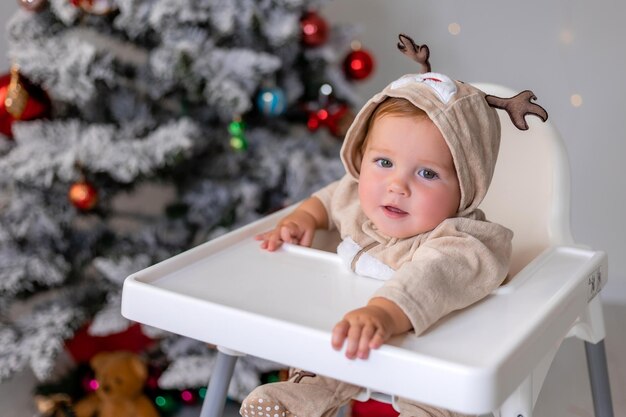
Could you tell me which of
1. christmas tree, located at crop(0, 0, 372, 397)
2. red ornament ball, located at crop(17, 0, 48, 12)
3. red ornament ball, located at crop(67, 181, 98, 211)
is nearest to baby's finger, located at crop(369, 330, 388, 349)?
christmas tree, located at crop(0, 0, 372, 397)

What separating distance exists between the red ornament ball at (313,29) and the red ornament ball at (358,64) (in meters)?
0.11

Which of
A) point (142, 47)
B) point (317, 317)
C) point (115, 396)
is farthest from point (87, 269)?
point (317, 317)

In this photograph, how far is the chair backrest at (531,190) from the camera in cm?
119

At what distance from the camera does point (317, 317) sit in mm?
868

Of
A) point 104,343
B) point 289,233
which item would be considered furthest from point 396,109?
point 104,343

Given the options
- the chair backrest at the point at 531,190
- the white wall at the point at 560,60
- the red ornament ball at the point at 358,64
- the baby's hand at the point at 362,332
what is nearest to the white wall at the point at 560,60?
the white wall at the point at 560,60

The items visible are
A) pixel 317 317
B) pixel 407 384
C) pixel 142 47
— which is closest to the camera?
pixel 407 384

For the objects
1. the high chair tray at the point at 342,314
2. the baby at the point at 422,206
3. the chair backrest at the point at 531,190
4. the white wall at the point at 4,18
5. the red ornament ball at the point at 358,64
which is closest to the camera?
the high chair tray at the point at 342,314

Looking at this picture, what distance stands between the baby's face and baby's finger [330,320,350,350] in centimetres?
23

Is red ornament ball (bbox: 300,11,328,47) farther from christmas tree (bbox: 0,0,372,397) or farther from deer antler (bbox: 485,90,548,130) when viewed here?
deer antler (bbox: 485,90,548,130)

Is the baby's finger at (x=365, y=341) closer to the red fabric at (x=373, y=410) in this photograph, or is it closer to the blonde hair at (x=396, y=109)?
the blonde hair at (x=396, y=109)

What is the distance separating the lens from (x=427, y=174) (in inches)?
38.6

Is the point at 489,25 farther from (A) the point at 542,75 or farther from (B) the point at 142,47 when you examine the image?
(B) the point at 142,47

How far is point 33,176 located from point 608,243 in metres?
1.51
